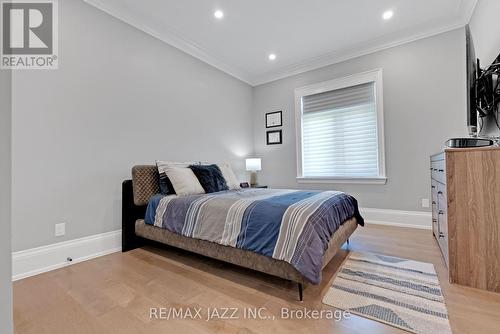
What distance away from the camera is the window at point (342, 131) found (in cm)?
347

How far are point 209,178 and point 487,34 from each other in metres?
3.23

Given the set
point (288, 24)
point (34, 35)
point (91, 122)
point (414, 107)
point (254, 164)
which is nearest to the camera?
point (34, 35)

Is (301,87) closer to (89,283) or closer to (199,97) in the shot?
(199,97)

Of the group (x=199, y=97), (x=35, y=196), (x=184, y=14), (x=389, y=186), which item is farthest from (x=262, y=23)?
(x=35, y=196)

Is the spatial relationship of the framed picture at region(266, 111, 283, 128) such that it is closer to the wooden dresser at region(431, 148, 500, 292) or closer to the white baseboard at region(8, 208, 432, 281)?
the white baseboard at region(8, 208, 432, 281)

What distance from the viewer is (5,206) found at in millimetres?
570

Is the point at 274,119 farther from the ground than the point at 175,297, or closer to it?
farther from the ground

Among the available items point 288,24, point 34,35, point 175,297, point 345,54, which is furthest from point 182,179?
point 345,54

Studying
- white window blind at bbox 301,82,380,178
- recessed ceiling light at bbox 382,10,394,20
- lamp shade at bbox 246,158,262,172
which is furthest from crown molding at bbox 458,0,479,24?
lamp shade at bbox 246,158,262,172

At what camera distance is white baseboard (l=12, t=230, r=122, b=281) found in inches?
75.2

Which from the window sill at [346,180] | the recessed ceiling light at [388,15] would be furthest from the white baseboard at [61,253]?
the recessed ceiling light at [388,15]

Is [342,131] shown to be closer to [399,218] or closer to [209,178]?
[399,218]

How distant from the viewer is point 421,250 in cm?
232

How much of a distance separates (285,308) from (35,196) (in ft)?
7.70
